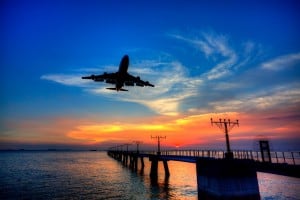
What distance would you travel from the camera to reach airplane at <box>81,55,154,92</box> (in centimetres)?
3675

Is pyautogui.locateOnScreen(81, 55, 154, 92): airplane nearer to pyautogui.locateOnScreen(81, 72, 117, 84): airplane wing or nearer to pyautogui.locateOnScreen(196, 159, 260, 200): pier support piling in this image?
pyautogui.locateOnScreen(81, 72, 117, 84): airplane wing

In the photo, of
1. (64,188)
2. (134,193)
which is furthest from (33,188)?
(134,193)

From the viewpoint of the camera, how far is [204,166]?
115 ft

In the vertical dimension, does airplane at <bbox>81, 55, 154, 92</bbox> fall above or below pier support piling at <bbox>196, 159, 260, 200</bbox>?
above

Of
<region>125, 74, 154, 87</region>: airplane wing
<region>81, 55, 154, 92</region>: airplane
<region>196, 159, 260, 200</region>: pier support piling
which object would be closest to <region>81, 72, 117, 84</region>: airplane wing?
<region>81, 55, 154, 92</region>: airplane

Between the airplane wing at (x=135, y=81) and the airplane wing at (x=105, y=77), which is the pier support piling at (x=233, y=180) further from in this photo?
the airplane wing at (x=105, y=77)

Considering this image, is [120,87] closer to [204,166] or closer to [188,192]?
[204,166]

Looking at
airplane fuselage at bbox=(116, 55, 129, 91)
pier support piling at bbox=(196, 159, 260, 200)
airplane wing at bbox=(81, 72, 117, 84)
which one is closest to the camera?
pier support piling at bbox=(196, 159, 260, 200)

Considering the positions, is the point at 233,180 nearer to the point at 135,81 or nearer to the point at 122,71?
the point at 135,81

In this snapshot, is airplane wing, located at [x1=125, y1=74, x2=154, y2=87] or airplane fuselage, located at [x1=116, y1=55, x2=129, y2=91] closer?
airplane fuselage, located at [x1=116, y1=55, x2=129, y2=91]

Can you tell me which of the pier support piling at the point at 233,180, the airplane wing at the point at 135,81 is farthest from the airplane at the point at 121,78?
the pier support piling at the point at 233,180

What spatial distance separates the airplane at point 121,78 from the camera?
36750 millimetres

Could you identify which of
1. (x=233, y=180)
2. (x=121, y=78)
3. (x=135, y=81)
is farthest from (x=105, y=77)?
(x=233, y=180)

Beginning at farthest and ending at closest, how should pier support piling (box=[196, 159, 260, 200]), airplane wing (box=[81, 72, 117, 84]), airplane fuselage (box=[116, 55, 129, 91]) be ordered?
airplane wing (box=[81, 72, 117, 84]), airplane fuselage (box=[116, 55, 129, 91]), pier support piling (box=[196, 159, 260, 200])
